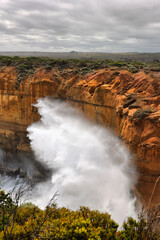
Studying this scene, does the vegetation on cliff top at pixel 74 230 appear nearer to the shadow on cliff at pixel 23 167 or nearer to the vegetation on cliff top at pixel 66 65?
the shadow on cliff at pixel 23 167

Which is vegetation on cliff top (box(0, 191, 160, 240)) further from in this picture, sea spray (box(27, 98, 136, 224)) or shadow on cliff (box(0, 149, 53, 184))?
shadow on cliff (box(0, 149, 53, 184))

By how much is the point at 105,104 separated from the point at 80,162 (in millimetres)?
4683

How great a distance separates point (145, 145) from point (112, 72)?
22.3 feet

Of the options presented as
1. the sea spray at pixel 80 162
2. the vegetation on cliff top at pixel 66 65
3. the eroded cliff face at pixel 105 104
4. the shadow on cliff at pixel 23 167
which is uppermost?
the vegetation on cliff top at pixel 66 65

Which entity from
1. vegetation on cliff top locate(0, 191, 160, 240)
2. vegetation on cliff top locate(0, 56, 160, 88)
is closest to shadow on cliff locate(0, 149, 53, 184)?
vegetation on cliff top locate(0, 56, 160, 88)

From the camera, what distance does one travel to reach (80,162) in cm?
1369

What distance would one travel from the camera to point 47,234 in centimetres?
554

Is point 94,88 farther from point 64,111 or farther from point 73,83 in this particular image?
point 64,111

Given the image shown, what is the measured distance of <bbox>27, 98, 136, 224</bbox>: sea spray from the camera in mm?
12195

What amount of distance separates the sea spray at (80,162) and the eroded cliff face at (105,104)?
2.77ft

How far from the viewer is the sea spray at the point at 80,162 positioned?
12.2 m

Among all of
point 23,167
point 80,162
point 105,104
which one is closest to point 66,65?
point 105,104

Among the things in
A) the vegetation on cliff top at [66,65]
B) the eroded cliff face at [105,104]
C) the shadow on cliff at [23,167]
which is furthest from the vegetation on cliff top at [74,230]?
the vegetation on cliff top at [66,65]

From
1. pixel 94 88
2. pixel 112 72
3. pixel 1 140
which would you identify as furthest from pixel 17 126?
pixel 112 72
